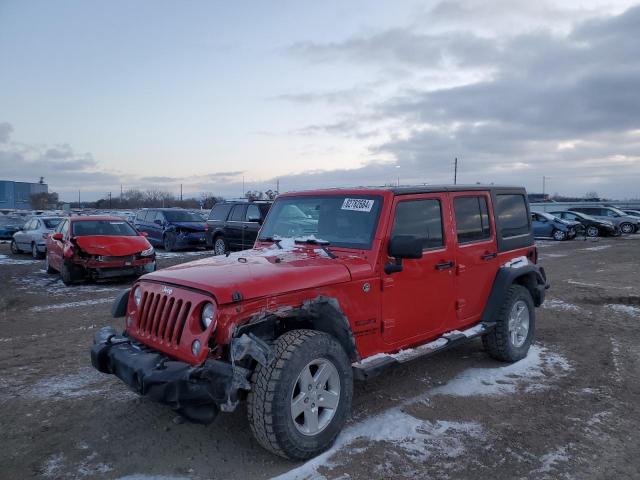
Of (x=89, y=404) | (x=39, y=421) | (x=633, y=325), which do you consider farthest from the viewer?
(x=633, y=325)

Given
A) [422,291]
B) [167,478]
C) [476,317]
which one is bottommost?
[167,478]

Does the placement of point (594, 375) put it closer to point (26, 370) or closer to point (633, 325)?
point (633, 325)

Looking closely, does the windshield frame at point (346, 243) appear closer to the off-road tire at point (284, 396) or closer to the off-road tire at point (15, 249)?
the off-road tire at point (284, 396)

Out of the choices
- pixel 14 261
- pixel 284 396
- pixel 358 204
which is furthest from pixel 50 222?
pixel 284 396

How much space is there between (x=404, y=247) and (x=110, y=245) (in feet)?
28.8

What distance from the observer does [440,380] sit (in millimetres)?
5242

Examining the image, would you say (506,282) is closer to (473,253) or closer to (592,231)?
(473,253)

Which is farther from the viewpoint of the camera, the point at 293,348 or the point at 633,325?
the point at 633,325

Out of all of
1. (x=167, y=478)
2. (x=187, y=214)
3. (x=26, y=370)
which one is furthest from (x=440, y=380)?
(x=187, y=214)

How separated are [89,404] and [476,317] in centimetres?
395

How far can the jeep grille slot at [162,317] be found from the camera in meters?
3.59

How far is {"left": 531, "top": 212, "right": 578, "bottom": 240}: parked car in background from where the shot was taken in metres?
24.7

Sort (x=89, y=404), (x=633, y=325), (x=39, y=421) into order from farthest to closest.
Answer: (x=633, y=325) < (x=89, y=404) < (x=39, y=421)

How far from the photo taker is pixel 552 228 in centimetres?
2505
